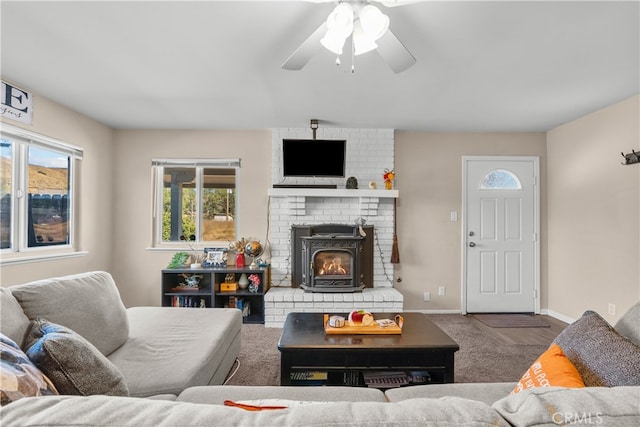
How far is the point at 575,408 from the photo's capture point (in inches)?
23.8

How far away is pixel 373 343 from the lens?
7.06ft

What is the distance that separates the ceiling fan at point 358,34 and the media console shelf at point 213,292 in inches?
107

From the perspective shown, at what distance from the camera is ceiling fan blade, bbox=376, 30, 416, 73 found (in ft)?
6.03

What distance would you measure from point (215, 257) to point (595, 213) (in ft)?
14.3

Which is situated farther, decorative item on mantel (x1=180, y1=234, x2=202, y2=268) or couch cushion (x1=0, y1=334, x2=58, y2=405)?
decorative item on mantel (x1=180, y1=234, x2=202, y2=268)

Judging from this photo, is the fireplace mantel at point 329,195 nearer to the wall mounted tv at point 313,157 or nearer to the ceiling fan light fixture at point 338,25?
the wall mounted tv at point 313,157

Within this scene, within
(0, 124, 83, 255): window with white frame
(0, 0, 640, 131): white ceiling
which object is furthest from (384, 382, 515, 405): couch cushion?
(0, 124, 83, 255): window with white frame

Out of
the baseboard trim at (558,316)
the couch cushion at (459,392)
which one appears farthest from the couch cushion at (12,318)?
the baseboard trim at (558,316)

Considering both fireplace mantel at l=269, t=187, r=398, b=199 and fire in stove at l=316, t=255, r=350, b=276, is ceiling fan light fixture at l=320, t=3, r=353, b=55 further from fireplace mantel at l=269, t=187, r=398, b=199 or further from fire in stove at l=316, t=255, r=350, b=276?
fire in stove at l=316, t=255, r=350, b=276

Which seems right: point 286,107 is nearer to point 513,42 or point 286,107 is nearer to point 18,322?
point 513,42

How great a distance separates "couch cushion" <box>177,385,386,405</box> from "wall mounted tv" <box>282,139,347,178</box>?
120 inches

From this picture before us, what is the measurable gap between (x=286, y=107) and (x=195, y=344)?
248 centimetres

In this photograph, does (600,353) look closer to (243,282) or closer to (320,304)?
(320,304)

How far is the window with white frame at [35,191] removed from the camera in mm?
3012
